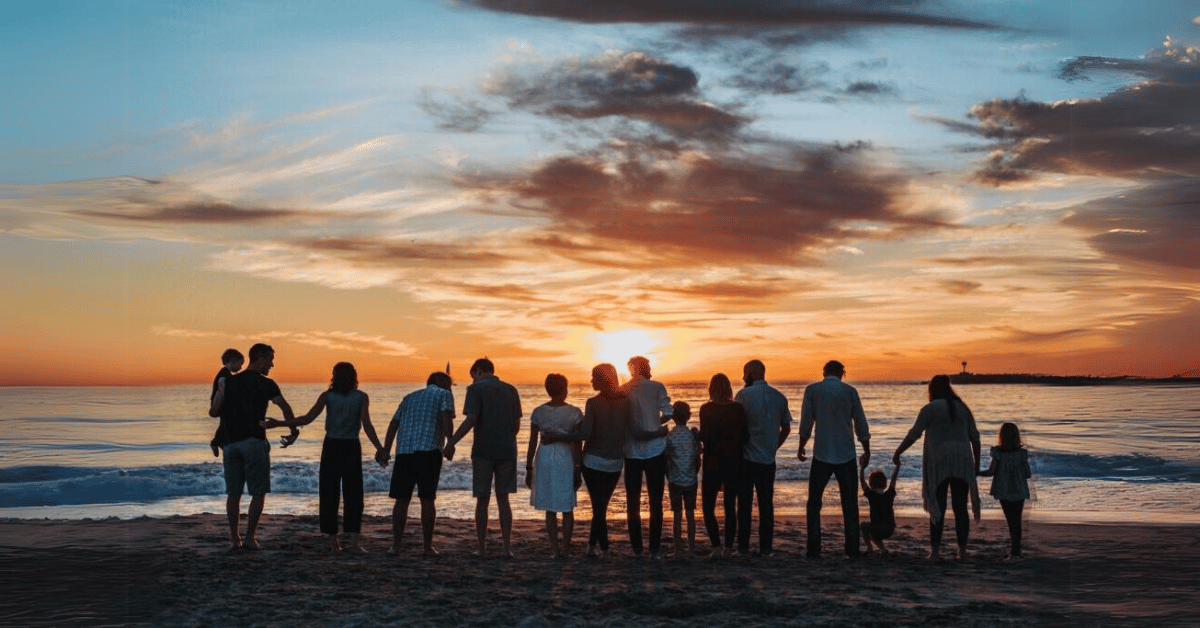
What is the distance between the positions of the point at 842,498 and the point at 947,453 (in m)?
1.17

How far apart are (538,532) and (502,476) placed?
2.75m

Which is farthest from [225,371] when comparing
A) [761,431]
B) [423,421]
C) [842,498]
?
[842,498]

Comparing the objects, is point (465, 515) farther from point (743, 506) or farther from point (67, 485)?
point (67, 485)

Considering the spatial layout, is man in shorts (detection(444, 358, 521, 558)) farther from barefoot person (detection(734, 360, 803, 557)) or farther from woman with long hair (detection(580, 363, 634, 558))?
barefoot person (detection(734, 360, 803, 557))

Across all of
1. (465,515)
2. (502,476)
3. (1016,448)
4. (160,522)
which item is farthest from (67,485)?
(1016,448)

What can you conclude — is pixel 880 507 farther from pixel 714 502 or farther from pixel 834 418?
pixel 714 502

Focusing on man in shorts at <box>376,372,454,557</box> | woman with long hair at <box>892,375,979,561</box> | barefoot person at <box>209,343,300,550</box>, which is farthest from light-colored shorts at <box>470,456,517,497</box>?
woman with long hair at <box>892,375,979,561</box>

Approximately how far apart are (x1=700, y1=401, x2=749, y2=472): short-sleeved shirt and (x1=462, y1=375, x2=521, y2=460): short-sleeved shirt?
79.9 inches

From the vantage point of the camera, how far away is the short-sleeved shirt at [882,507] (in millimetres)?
10672

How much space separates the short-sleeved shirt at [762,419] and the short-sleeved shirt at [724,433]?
0.09m

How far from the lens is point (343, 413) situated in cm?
1047

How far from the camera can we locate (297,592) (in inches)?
336

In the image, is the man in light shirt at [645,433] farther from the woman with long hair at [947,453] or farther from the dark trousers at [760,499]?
the woman with long hair at [947,453]

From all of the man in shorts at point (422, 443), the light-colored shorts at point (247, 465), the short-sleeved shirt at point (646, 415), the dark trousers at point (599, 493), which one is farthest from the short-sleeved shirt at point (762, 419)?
the light-colored shorts at point (247, 465)
